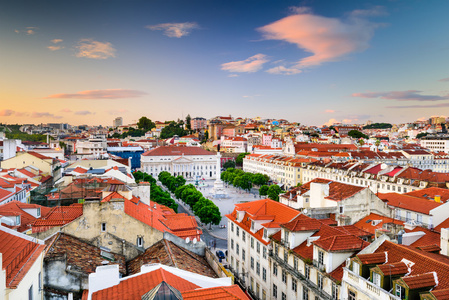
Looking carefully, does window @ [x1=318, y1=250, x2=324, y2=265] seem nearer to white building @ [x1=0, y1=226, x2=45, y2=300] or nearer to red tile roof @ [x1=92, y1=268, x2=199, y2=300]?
red tile roof @ [x1=92, y1=268, x2=199, y2=300]

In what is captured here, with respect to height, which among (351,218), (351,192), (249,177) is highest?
(351,192)

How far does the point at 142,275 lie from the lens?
15.2 meters

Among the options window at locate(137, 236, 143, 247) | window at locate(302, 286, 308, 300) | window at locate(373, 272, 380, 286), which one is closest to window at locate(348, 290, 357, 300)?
window at locate(373, 272, 380, 286)

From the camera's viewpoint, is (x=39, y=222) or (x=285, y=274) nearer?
(x=39, y=222)

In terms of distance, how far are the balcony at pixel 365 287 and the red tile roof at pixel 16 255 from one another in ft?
49.3

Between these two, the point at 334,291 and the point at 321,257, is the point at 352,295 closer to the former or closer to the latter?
the point at 334,291

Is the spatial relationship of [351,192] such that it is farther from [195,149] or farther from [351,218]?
[195,149]

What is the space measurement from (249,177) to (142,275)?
84.3 m

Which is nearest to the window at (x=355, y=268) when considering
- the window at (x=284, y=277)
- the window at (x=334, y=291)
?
the window at (x=334, y=291)

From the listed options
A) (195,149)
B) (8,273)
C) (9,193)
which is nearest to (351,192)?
(8,273)

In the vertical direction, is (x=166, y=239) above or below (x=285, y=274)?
above

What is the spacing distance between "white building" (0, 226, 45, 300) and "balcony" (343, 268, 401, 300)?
15.0 metres

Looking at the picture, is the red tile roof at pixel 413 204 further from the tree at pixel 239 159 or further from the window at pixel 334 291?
the tree at pixel 239 159

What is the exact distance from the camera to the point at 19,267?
12.2 metres
